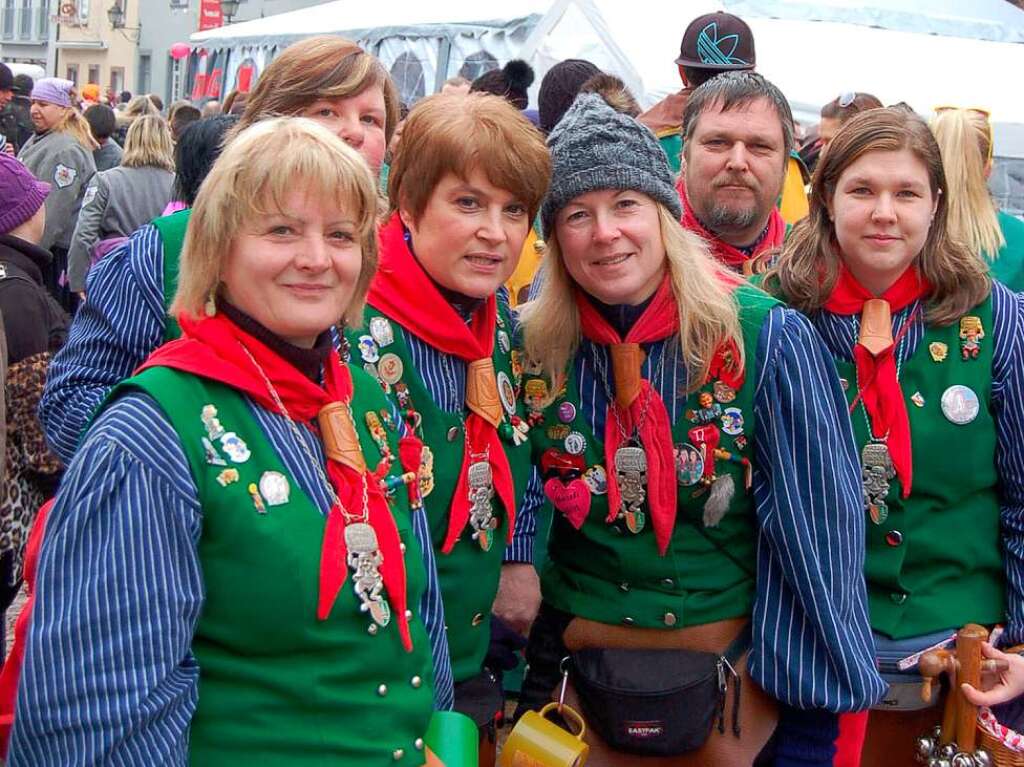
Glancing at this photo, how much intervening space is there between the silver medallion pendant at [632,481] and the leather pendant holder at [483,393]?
27 centimetres

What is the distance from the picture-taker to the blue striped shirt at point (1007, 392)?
9.51 feet

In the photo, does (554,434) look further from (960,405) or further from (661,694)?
(960,405)

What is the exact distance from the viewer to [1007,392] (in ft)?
9.51

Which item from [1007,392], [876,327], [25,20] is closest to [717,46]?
[876,327]

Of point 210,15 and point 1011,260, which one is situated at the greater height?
point 210,15

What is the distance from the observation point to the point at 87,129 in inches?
365

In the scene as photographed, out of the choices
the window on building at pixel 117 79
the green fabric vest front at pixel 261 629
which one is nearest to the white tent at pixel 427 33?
the green fabric vest front at pixel 261 629

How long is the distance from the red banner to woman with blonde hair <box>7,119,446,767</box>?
26.1 m

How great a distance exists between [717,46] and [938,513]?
2.20 metres

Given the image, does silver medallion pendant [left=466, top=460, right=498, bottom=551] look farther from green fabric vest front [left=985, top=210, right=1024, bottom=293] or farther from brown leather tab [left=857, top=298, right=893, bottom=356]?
A: green fabric vest front [left=985, top=210, right=1024, bottom=293]

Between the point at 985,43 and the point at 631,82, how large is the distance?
12.7 feet

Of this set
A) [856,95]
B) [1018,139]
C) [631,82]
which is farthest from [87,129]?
[1018,139]

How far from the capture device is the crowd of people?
202 cm

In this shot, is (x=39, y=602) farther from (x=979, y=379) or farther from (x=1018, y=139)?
(x=1018, y=139)
